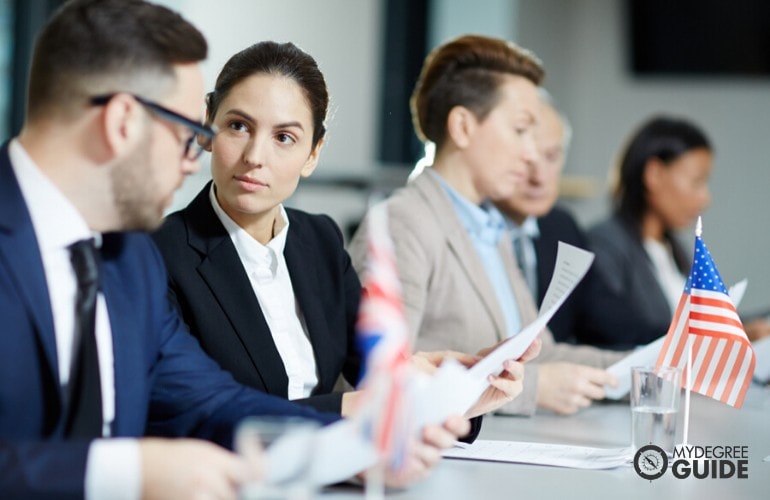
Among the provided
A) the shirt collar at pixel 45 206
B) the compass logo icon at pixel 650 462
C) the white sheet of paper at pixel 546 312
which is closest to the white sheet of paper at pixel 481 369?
the white sheet of paper at pixel 546 312

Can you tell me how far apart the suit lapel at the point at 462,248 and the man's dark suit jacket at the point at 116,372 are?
0.74m

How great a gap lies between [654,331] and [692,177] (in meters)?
0.78

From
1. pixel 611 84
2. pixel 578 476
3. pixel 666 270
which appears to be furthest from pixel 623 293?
pixel 611 84

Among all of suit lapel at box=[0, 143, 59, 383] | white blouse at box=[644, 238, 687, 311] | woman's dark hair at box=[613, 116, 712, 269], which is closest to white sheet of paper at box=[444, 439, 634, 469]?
suit lapel at box=[0, 143, 59, 383]

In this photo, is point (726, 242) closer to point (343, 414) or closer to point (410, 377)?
point (343, 414)

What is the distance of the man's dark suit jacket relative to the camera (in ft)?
3.58

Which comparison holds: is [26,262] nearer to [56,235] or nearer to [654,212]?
[56,235]

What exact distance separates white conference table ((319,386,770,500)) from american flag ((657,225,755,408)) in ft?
0.33

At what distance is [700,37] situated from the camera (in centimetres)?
637

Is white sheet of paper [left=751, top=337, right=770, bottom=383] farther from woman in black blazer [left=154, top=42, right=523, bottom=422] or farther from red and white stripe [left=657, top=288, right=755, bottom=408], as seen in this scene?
woman in black blazer [left=154, top=42, right=523, bottom=422]

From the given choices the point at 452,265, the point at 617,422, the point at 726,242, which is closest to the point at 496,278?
the point at 452,265

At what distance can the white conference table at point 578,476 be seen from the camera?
1.37 meters

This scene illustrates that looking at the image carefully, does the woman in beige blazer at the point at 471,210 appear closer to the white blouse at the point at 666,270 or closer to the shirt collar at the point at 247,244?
the shirt collar at the point at 247,244

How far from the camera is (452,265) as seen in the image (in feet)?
6.98
